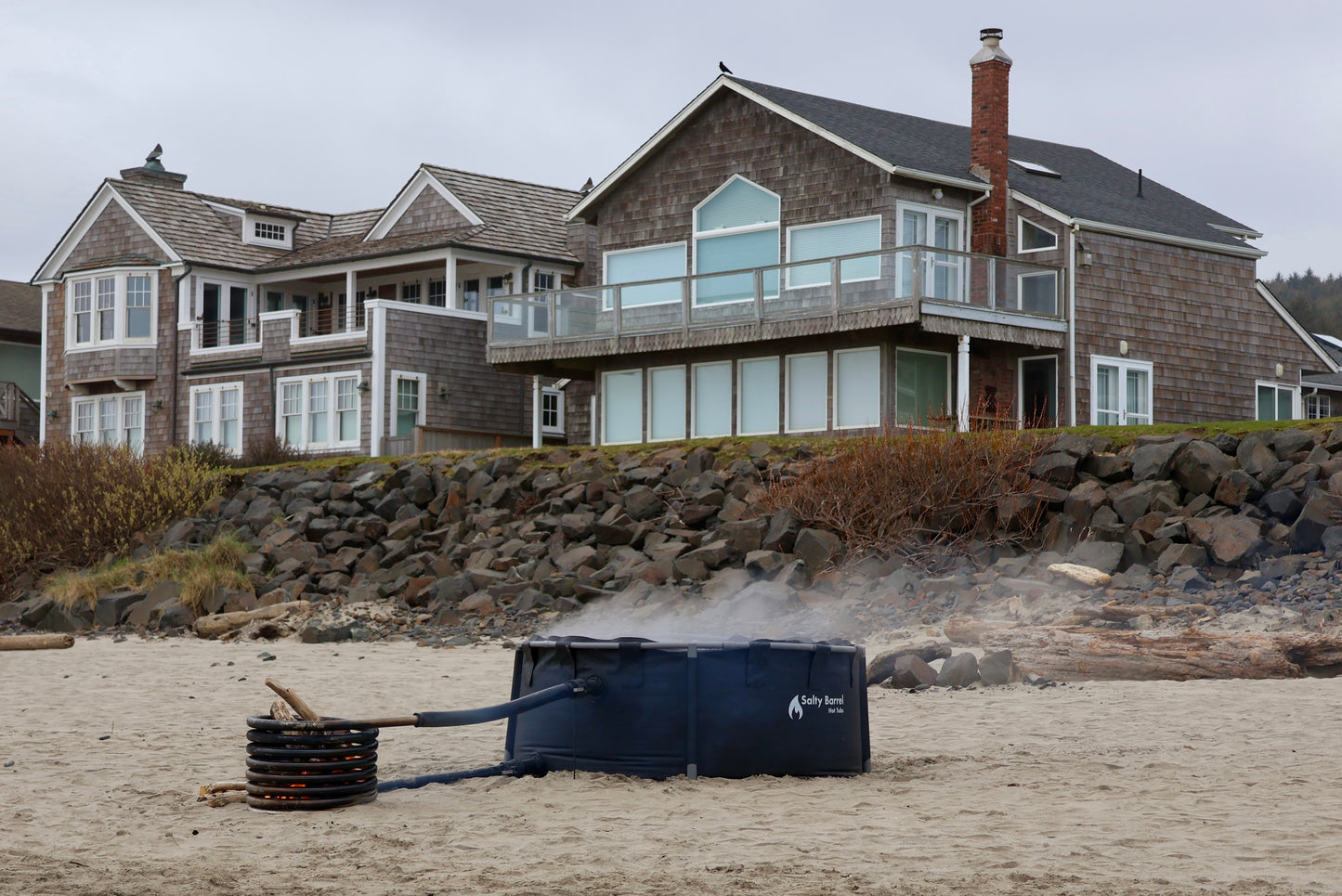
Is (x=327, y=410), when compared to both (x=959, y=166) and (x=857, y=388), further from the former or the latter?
(x=959, y=166)

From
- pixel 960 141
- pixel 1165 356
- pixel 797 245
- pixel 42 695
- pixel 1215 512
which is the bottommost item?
pixel 42 695

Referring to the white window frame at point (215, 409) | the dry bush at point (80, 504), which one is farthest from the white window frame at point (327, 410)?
the dry bush at point (80, 504)

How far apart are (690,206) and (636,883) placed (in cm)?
2536

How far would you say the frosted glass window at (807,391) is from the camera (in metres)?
28.5

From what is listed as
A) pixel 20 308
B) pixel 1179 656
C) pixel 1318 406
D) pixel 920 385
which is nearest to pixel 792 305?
pixel 920 385

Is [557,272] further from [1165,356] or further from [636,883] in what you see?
[636,883]

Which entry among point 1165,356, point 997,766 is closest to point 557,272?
point 1165,356

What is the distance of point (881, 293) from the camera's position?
26.8 m

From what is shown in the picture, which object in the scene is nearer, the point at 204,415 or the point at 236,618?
the point at 236,618

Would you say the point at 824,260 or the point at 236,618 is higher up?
the point at 824,260

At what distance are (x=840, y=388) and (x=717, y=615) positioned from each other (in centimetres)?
1107

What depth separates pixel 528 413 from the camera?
36344mm

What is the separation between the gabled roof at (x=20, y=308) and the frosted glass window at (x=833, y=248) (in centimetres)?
2643

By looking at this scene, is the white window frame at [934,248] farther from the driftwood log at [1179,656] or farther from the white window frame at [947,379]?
the driftwood log at [1179,656]
